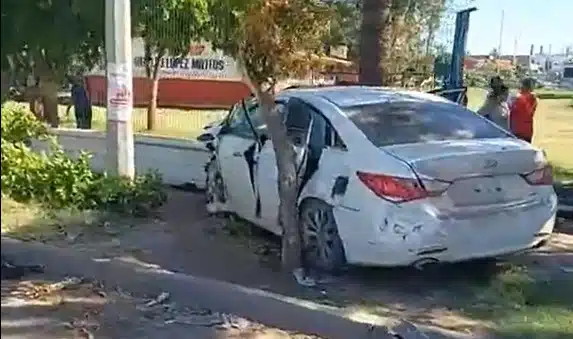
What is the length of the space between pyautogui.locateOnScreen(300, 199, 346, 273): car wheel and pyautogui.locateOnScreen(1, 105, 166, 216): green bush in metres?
2.76

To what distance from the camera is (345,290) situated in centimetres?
711

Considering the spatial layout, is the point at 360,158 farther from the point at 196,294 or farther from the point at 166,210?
the point at 166,210

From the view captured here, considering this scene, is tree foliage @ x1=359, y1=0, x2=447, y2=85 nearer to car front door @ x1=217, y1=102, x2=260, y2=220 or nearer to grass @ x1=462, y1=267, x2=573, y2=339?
car front door @ x1=217, y1=102, x2=260, y2=220

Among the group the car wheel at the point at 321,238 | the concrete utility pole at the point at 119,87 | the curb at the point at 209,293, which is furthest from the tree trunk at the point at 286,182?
the concrete utility pole at the point at 119,87

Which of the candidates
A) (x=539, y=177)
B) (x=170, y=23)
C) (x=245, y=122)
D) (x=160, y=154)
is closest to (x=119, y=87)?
(x=245, y=122)

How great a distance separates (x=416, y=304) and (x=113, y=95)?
456 centimetres

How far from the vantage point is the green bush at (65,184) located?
941 cm

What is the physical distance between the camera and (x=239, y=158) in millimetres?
8961

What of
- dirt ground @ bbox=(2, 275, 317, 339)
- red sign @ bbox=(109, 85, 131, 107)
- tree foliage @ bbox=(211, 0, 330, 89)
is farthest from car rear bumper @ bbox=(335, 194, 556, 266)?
red sign @ bbox=(109, 85, 131, 107)

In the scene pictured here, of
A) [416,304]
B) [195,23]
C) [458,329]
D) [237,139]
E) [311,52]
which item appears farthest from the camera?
[311,52]

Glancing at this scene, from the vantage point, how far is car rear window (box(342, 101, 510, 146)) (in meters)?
7.50

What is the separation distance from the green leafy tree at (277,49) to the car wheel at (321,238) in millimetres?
198

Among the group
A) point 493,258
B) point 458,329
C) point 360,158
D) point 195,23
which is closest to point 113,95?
point 360,158

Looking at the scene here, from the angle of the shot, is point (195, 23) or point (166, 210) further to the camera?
point (195, 23)
